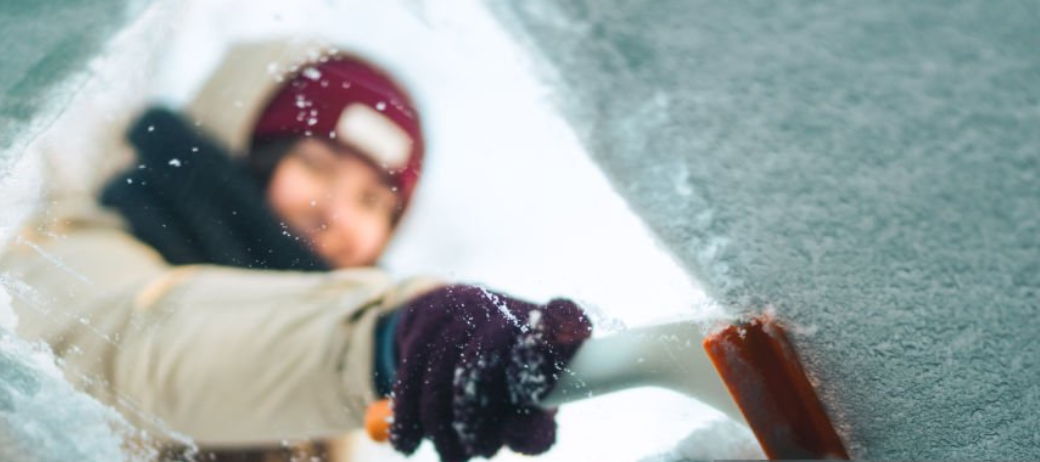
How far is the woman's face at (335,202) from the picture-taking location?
84 cm

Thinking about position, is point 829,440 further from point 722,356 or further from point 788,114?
point 788,114

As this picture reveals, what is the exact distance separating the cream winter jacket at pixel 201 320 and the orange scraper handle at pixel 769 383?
41 centimetres

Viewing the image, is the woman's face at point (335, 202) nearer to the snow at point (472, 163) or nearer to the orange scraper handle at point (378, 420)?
the snow at point (472, 163)

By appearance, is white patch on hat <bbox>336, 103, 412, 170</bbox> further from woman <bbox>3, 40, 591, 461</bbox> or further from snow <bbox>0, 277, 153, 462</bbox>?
snow <bbox>0, 277, 153, 462</bbox>

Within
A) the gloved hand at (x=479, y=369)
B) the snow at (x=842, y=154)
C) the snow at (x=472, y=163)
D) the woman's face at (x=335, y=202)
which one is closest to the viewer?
the snow at (x=842, y=154)

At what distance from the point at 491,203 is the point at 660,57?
36 centimetres

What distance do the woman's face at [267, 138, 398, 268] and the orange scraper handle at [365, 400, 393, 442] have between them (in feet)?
0.65

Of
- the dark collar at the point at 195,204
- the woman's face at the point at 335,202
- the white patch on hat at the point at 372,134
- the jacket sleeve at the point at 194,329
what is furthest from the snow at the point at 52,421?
the white patch on hat at the point at 372,134

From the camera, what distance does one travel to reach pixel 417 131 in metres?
0.72

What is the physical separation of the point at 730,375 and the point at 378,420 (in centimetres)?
56

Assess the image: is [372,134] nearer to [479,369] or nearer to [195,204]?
[195,204]

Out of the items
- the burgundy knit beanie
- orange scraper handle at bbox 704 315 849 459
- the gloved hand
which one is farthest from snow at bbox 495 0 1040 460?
the burgundy knit beanie

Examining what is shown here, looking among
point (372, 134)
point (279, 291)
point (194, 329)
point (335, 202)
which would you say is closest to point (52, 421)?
point (194, 329)

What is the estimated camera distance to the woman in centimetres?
74
